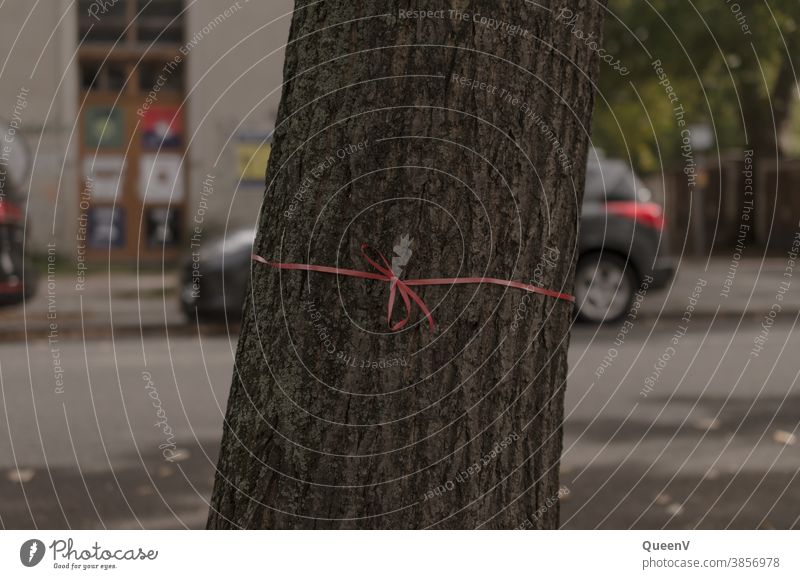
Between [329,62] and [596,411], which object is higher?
[329,62]

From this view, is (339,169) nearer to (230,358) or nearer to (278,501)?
(278,501)

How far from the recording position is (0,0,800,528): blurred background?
5.33 m

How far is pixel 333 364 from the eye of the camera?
240cm


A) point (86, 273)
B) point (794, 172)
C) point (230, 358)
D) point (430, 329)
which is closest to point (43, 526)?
point (430, 329)

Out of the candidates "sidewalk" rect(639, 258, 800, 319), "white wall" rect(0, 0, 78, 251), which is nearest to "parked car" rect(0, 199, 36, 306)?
"sidewalk" rect(639, 258, 800, 319)

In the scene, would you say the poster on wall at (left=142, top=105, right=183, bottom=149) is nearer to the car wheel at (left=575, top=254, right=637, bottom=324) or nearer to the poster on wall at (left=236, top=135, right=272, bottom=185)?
the poster on wall at (left=236, top=135, right=272, bottom=185)

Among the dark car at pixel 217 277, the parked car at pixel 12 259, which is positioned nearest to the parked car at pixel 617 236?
the dark car at pixel 217 277

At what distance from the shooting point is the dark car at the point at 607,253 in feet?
37.5

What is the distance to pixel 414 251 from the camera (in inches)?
94.0

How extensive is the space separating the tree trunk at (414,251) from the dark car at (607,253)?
8875 millimetres

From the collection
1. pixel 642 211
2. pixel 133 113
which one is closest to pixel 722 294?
pixel 642 211

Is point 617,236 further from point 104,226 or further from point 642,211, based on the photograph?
point 104,226

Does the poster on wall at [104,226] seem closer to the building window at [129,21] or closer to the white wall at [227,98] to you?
the white wall at [227,98]
